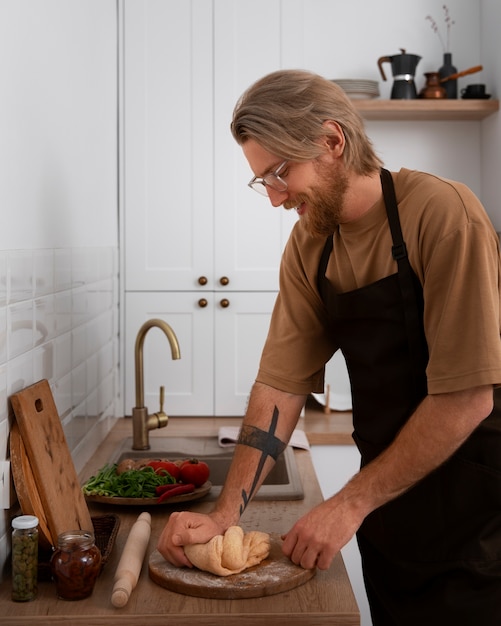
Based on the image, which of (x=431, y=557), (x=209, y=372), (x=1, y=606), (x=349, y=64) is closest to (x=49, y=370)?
(x=1, y=606)

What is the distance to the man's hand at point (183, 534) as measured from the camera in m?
1.56

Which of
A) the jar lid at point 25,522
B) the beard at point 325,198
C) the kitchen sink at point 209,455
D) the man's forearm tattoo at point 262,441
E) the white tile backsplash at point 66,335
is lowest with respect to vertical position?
the kitchen sink at point 209,455

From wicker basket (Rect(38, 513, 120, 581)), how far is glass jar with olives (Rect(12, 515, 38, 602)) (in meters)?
0.07

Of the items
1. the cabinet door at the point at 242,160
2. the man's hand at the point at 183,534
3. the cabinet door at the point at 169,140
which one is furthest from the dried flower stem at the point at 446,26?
the man's hand at the point at 183,534

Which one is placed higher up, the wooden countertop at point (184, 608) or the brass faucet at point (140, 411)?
the brass faucet at point (140, 411)

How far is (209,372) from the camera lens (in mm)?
3066

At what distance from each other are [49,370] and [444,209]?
0.93 metres

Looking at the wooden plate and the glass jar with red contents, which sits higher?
the glass jar with red contents

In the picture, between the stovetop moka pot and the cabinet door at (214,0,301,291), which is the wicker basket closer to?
the cabinet door at (214,0,301,291)

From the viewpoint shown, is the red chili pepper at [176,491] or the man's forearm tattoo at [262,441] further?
the red chili pepper at [176,491]

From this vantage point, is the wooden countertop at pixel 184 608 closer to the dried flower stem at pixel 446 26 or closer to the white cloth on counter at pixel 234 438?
the white cloth on counter at pixel 234 438

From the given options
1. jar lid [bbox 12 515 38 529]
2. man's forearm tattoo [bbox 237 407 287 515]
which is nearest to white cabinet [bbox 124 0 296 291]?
man's forearm tattoo [bbox 237 407 287 515]

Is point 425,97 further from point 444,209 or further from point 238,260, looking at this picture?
point 444,209

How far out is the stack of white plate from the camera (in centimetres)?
308
